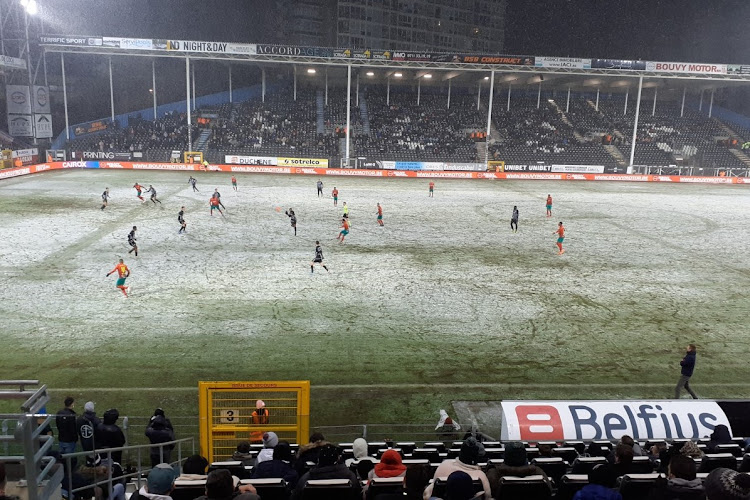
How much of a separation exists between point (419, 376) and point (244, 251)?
1322 centimetres

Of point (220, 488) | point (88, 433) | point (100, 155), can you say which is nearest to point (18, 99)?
point (100, 155)

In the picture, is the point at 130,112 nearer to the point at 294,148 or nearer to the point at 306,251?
the point at 294,148

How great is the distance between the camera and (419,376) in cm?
1329

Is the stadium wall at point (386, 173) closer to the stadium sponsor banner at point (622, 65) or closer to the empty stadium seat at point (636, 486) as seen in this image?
the stadium sponsor banner at point (622, 65)

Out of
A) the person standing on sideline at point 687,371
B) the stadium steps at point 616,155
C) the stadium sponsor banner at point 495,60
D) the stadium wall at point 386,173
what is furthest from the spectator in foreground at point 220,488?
the stadium steps at point 616,155

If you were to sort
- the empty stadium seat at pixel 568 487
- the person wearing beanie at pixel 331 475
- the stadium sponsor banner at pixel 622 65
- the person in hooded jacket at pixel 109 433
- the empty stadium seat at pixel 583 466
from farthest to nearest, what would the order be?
the stadium sponsor banner at pixel 622 65 → the person in hooded jacket at pixel 109 433 → the empty stadium seat at pixel 583 466 → the empty stadium seat at pixel 568 487 → the person wearing beanie at pixel 331 475

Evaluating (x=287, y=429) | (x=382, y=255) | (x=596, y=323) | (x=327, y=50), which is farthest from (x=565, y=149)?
(x=287, y=429)

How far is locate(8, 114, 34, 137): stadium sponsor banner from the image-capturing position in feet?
178

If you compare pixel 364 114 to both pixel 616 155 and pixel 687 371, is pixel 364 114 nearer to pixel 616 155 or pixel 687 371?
pixel 616 155

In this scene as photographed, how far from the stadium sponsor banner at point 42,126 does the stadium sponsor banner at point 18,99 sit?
1.01m

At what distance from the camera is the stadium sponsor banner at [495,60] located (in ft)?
195

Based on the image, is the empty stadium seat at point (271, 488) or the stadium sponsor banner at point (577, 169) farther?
the stadium sponsor banner at point (577, 169)

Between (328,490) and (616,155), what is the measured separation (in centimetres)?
7005

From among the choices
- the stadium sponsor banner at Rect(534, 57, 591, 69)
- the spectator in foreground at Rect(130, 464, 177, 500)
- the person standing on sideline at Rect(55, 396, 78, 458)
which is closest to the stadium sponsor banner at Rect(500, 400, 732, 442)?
the spectator in foreground at Rect(130, 464, 177, 500)
